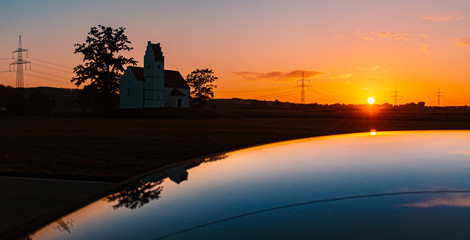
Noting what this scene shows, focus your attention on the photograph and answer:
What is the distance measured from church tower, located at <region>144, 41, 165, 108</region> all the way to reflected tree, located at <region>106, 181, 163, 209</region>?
73.6 metres

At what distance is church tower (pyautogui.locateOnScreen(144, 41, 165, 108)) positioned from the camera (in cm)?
7319

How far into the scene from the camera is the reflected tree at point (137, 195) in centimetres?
175

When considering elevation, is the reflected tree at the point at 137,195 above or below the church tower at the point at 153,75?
below

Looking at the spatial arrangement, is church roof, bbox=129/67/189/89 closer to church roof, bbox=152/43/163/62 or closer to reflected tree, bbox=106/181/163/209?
church roof, bbox=152/43/163/62

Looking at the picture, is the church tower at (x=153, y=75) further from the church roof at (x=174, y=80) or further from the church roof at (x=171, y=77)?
the church roof at (x=174, y=80)

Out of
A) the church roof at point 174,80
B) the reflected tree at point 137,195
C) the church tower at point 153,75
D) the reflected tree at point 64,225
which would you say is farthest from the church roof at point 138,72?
the reflected tree at point 64,225

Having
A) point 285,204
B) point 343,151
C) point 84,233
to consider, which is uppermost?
point 343,151

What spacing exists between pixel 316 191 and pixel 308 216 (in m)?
0.28

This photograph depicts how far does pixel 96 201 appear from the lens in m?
1.91

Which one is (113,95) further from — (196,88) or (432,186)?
(432,186)

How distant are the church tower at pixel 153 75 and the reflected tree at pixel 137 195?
73.6 m

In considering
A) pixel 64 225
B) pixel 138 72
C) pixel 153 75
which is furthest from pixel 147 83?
pixel 64 225

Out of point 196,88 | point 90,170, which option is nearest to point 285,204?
point 90,170

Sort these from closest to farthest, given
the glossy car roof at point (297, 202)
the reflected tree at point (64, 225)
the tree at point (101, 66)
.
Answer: the glossy car roof at point (297, 202) → the reflected tree at point (64, 225) → the tree at point (101, 66)
